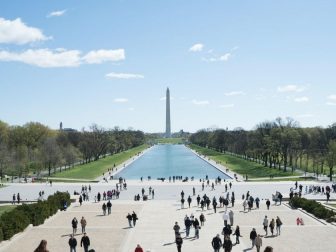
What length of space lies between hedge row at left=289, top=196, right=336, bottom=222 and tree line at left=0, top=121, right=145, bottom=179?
46.7 metres

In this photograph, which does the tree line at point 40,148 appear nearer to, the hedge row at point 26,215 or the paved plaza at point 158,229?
the paved plaza at point 158,229

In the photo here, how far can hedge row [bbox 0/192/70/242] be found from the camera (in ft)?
89.5

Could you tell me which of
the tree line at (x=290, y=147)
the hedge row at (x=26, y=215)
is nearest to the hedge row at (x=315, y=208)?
the hedge row at (x=26, y=215)

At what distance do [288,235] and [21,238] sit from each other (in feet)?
53.8

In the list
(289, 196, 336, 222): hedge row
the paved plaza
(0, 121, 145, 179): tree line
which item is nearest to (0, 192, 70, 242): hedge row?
the paved plaza

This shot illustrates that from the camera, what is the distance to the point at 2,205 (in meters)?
43.8

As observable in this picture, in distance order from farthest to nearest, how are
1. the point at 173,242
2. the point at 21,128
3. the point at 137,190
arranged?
the point at 21,128, the point at 137,190, the point at 173,242

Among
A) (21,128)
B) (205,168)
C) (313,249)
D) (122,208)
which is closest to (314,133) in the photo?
(205,168)

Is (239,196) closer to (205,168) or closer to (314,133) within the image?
(205,168)

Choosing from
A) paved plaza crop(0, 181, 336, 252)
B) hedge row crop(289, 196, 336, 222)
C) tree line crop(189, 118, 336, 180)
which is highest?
tree line crop(189, 118, 336, 180)

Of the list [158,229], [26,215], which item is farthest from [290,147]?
[26,215]

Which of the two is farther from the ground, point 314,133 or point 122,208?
point 314,133

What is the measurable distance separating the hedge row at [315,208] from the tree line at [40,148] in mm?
46652

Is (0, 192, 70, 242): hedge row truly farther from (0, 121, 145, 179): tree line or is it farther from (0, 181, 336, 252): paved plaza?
(0, 121, 145, 179): tree line
